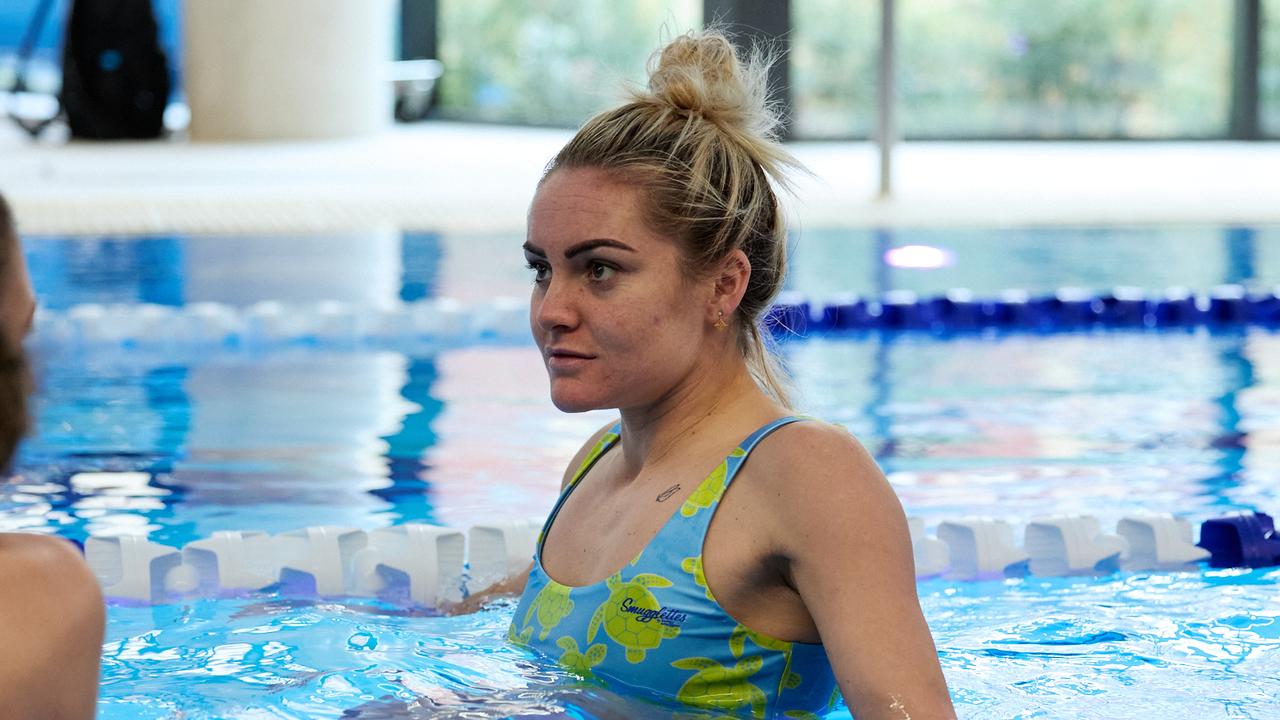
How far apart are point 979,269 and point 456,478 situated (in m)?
4.38

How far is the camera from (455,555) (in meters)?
3.31

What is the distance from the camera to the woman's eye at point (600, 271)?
1920mm

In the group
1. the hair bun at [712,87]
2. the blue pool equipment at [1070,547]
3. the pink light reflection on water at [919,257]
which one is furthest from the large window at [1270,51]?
the hair bun at [712,87]

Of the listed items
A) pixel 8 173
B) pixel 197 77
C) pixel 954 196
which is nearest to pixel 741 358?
pixel 954 196

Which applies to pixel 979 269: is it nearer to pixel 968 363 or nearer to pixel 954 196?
pixel 968 363

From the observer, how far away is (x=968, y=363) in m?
5.90

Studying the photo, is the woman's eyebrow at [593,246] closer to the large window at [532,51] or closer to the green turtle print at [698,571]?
the green turtle print at [698,571]

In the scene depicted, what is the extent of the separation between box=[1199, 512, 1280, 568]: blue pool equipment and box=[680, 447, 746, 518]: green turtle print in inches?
73.6

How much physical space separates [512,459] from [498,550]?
1.10 metres

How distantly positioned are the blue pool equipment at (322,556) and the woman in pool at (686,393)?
1.27 meters

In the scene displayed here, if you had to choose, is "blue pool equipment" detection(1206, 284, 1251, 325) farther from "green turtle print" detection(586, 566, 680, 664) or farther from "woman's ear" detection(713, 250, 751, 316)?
"green turtle print" detection(586, 566, 680, 664)

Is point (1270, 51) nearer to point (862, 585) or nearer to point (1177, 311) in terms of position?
point (1177, 311)

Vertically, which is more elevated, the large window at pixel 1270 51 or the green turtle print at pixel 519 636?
the large window at pixel 1270 51

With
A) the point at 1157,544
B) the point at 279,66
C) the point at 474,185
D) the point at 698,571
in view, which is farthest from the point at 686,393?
the point at 279,66
